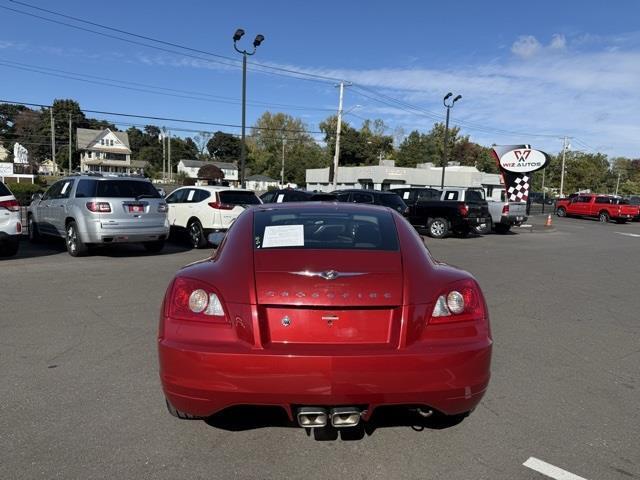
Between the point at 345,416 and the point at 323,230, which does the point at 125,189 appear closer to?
the point at 323,230

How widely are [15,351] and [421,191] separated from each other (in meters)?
19.7

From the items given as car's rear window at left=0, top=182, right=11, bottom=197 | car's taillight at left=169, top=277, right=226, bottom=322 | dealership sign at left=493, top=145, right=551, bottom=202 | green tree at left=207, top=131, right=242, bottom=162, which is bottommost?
car's taillight at left=169, top=277, right=226, bottom=322

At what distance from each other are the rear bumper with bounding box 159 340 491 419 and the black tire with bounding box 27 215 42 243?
1246 centimetres

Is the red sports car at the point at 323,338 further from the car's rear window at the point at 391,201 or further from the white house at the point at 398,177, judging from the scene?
the white house at the point at 398,177

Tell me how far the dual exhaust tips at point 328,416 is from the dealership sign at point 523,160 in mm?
27584

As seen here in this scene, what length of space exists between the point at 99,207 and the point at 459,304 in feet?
31.9

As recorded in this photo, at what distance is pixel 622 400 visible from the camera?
13.5 feet

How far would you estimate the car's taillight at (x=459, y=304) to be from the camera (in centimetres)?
300

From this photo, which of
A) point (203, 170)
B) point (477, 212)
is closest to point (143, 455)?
point (477, 212)

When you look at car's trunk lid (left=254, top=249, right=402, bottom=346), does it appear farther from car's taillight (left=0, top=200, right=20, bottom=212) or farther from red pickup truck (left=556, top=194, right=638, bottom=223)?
red pickup truck (left=556, top=194, right=638, bottom=223)

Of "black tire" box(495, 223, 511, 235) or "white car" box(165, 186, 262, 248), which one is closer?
"white car" box(165, 186, 262, 248)

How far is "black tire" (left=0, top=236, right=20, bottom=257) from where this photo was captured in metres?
10.5

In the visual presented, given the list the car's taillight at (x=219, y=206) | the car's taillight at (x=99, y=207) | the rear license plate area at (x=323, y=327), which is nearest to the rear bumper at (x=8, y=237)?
the car's taillight at (x=99, y=207)

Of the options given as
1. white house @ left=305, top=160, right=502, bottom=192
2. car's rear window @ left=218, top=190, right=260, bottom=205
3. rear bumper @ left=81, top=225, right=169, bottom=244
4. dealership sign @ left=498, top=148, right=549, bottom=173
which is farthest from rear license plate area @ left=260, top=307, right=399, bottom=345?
white house @ left=305, top=160, right=502, bottom=192
